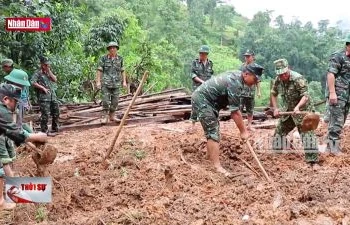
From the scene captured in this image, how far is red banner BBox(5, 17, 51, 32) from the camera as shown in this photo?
29.7 feet

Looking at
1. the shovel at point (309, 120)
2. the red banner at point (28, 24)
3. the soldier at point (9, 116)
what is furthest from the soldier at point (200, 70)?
the soldier at point (9, 116)

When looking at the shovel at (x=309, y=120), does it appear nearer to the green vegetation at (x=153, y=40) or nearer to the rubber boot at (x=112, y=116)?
the green vegetation at (x=153, y=40)

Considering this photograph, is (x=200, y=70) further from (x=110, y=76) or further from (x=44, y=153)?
(x=44, y=153)

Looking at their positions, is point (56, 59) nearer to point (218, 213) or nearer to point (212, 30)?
point (218, 213)

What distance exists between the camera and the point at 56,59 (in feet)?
42.4

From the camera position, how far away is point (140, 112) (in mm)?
11609

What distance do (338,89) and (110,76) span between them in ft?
15.8

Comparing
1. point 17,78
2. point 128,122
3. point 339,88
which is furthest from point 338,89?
point 128,122

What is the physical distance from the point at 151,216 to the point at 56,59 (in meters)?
9.01

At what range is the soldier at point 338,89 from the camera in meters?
7.03

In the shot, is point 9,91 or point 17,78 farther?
point 17,78

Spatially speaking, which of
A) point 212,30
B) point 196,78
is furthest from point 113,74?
point 212,30

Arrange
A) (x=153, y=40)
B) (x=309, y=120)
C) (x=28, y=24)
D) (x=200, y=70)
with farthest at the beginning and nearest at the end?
1. (x=153, y=40)
2. (x=28, y=24)
3. (x=200, y=70)
4. (x=309, y=120)

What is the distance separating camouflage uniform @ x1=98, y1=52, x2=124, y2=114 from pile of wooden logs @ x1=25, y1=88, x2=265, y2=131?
662 mm
